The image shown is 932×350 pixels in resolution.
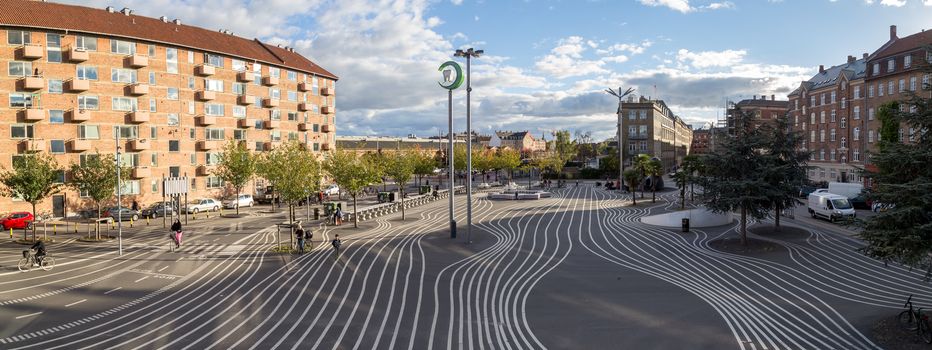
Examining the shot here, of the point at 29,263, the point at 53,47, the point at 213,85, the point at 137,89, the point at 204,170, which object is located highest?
the point at 53,47

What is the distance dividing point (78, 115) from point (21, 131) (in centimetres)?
421

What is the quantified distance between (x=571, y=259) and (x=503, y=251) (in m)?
3.85

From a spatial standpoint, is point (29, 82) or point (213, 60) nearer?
point (29, 82)

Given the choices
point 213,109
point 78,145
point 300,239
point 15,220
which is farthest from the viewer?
point 213,109

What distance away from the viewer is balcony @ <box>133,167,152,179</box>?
5144 cm

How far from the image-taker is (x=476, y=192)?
70438mm

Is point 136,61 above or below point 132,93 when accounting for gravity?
above

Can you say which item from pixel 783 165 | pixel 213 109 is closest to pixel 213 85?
pixel 213 109

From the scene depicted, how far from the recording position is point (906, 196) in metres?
14.0

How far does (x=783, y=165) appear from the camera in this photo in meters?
29.0

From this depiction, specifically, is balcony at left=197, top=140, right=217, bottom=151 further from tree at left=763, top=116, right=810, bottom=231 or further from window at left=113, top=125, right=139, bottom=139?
tree at left=763, top=116, right=810, bottom=231

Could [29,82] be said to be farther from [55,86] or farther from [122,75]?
[122,75]

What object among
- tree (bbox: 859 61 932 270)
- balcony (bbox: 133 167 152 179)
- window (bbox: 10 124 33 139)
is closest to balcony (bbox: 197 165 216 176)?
balcony (bbox: 133 167 152 179)

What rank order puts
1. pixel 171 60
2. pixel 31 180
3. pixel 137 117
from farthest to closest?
A: pixel 171 60, pixel 137 117, pixel 31 180
